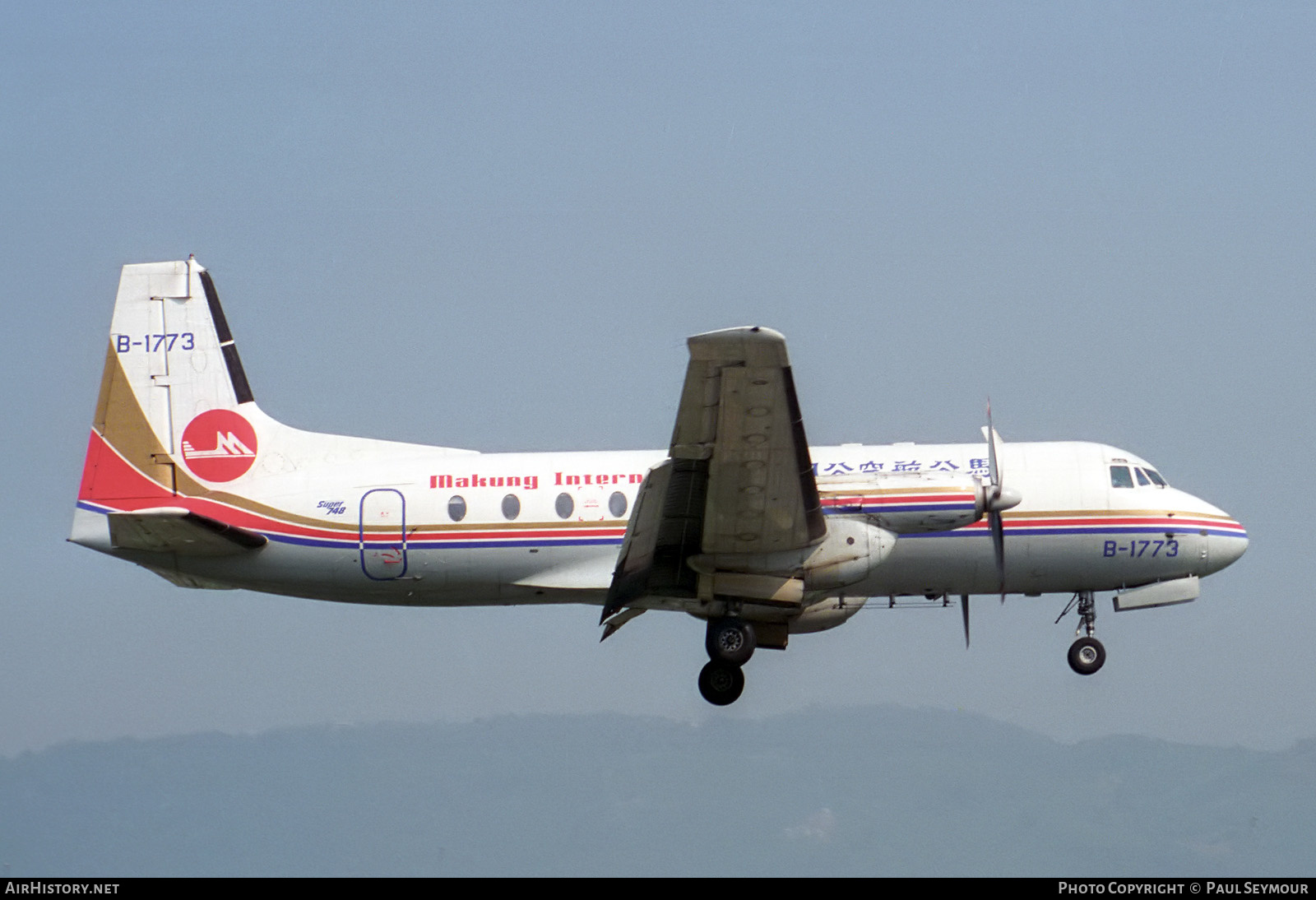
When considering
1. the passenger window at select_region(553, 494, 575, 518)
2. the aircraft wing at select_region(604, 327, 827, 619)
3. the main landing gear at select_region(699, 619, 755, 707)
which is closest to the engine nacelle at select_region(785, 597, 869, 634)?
the main landing gear at select_region(699, 619, 755, 707)

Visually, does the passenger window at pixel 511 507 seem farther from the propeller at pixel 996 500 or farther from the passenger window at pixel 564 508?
the propeller at pixel 996 500

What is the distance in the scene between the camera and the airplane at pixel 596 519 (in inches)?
842

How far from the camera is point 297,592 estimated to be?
2325 cm

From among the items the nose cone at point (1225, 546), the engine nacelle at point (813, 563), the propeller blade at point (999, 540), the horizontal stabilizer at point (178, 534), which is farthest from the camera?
the nose cone at point (1225, 546)

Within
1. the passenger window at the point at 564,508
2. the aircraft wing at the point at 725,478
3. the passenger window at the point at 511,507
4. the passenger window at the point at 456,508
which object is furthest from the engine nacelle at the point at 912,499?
the passenger window at the point at 456,508

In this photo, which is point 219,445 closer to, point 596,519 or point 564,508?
point 564,508

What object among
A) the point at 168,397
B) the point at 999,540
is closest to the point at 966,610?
the point at 999,540

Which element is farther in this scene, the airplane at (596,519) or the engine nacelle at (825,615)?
the engine nacelle at (825,615)

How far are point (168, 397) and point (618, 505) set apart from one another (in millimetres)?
7335

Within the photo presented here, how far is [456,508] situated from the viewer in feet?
74.7

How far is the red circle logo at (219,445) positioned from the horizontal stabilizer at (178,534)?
1.05 metres

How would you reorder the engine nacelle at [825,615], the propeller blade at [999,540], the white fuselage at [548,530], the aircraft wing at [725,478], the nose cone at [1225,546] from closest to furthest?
the aircraft wing at [725,478] < the propeller blade at [999,540] < the white fuselage at [548,530] < the nose cone at [1225,546] < the engine nacelle at [825,615]
